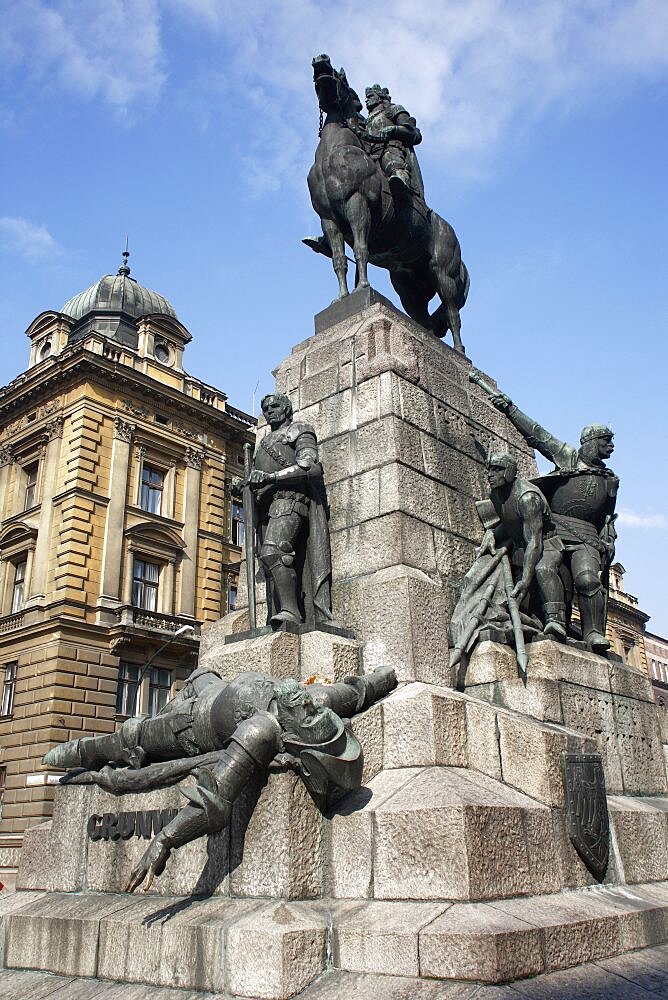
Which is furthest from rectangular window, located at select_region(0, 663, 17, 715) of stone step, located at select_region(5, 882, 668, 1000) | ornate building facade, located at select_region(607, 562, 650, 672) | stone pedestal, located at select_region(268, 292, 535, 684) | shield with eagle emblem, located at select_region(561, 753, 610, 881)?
ornate building facade, located at select_region(607, 562, 650, 672)

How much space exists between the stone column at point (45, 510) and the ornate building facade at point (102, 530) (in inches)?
2.6

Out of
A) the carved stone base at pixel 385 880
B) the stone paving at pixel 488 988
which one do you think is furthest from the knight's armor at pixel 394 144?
the stone paving at pixel 488 988

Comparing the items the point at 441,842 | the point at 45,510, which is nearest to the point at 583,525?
the point at 441,842

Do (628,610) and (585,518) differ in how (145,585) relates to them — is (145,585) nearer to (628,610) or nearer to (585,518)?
(585,518)

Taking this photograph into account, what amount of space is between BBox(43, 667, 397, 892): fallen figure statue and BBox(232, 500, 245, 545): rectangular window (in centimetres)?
2892

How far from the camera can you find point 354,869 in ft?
17.5

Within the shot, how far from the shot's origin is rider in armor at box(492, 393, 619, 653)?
8.45 meters

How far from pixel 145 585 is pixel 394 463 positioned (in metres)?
24.7

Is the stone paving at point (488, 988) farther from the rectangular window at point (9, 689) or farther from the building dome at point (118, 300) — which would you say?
the building dome at point (118, 300)

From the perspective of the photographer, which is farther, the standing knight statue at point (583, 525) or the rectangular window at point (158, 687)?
the rectangular window at point (158, 687)

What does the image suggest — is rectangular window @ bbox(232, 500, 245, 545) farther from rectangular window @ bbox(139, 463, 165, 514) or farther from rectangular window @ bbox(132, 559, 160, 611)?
rectangular window @ bbox(132, 559, 160, 611)

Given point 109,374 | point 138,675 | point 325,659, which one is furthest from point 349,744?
point 109,374

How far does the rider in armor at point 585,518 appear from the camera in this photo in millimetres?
8445

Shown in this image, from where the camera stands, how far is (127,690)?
28375 millimetres
